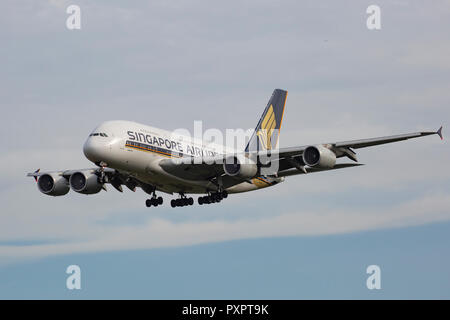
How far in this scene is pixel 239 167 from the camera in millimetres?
58594

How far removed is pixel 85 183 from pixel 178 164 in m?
9.80

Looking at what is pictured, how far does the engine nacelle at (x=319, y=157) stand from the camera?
183 feet

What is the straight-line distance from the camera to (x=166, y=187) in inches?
2463

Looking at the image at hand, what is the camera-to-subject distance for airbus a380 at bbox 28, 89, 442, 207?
56.5 m

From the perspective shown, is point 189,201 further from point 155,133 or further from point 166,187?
point 155,133

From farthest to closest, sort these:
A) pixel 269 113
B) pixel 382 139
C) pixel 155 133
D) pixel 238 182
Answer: pixel 269 113 → pixel 238 182 → pixel 155 133 → pixel 382 139

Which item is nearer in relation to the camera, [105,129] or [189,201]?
[105,129]

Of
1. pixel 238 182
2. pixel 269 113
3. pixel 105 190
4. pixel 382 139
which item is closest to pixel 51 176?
pixel 105 190

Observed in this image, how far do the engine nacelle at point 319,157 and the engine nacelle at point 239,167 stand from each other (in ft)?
15.3

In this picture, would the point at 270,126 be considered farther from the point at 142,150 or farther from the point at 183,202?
the point at 142,150

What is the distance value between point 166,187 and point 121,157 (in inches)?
270

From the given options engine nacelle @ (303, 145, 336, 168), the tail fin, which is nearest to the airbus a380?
engine nacelle @ (303, 145, 336, 168)

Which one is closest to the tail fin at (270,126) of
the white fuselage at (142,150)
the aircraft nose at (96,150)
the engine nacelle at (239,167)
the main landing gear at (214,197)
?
the main landing gear at (214,197)

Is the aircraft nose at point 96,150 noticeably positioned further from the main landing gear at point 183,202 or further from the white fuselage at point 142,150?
the main landing gear at point 183,202
